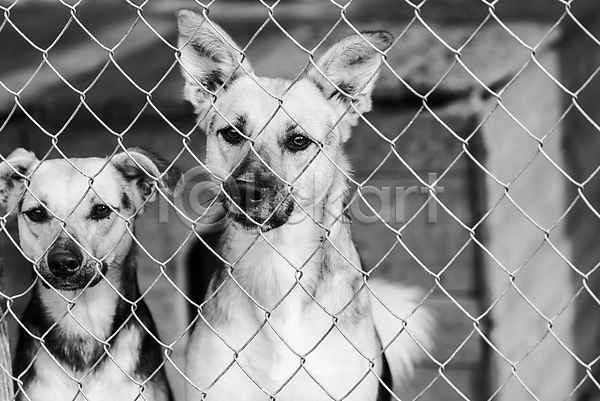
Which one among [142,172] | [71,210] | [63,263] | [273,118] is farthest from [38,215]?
[273,118]

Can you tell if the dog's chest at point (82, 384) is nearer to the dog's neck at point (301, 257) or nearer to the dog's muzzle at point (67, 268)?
the dog's muzzle at point (67, 268)

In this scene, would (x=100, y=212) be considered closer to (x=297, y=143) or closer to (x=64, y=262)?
(x=64, y=262)

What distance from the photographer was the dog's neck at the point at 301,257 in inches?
117

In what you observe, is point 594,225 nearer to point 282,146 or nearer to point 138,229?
point 282,146

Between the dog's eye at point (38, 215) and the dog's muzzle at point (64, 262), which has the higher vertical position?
the dog's muzzle at point (64, 262)

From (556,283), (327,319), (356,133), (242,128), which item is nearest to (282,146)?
(242,128)

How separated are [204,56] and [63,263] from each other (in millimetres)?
1120

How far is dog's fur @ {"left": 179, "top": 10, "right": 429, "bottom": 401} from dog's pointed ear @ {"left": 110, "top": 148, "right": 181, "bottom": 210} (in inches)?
9.9

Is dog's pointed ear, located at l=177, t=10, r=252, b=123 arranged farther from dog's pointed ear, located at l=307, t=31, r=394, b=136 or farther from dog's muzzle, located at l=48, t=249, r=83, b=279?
dog's muzzle, located at l=48, t=249, r=83, b=279

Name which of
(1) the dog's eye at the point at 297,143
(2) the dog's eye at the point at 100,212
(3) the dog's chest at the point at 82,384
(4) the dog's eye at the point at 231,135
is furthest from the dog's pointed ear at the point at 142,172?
(3) the dog's chest at the point at 82,384

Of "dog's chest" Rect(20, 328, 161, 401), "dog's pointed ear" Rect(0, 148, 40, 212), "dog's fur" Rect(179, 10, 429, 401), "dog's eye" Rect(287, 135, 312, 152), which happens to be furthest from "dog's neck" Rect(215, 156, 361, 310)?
"dog's pointed ear" Rect(0, 148, 40, 212)

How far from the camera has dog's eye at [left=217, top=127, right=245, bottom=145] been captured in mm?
3121

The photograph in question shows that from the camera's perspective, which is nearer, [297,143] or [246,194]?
[246,194]

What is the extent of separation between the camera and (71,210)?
125 inches
